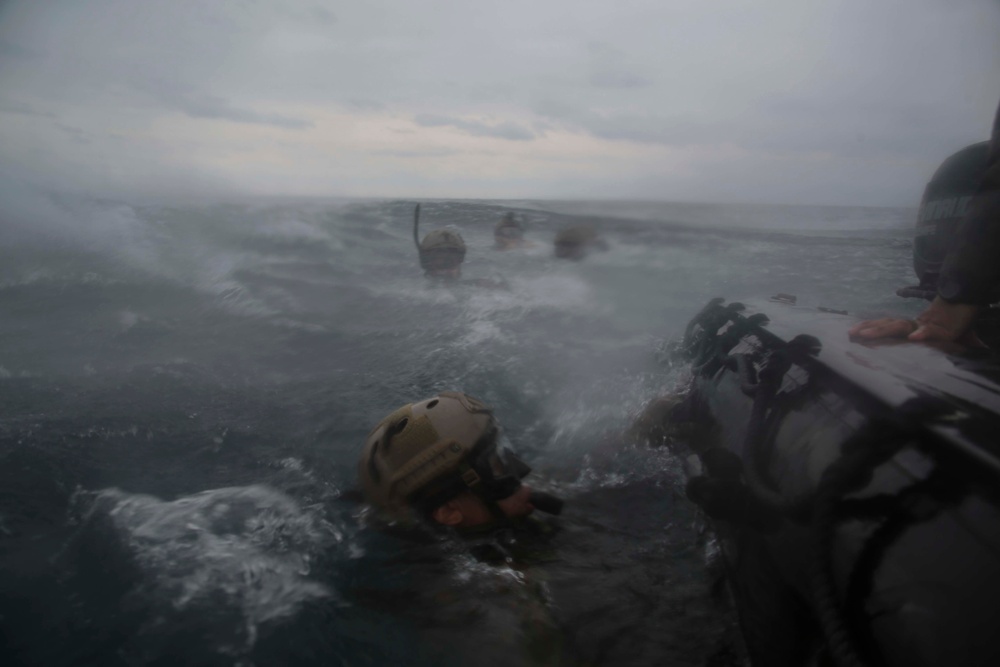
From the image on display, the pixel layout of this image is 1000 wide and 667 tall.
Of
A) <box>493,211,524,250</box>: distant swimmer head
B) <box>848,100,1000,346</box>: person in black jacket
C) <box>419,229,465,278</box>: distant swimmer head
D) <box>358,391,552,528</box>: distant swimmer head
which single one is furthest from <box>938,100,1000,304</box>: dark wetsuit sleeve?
<box>493,211,524,250</box>: distant swimmer head

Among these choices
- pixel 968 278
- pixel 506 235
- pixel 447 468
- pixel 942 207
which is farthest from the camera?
pixel 506 235

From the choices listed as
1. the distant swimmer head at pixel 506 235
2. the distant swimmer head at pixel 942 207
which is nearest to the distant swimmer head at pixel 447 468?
the distant swimmer head at pixel 942 207

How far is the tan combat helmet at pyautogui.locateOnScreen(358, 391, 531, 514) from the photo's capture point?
3080 mm

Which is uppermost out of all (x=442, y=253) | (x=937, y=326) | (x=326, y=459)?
(x=937, y=326)

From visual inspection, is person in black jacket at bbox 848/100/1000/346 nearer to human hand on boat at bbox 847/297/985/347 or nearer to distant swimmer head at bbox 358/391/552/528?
human hand on boat at bbox 847/297/985/347

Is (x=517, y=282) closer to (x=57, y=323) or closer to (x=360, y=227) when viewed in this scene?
(x=57, y=323)

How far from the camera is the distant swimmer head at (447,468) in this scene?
10.1ft

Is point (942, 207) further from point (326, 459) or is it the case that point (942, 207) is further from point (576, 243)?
point (576, 243)

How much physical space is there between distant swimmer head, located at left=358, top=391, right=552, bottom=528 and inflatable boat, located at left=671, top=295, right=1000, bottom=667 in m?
1.12

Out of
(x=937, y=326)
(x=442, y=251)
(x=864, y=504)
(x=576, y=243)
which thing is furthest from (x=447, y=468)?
(x=576, y=243)

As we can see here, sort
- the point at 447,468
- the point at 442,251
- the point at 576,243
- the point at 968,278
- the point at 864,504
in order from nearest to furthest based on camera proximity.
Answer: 1. the point at 864,504
2. the point at 968,278
3. the point at 447,468
4. the point at 442,251
5. the point at 576,243

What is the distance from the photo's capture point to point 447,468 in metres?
3.06

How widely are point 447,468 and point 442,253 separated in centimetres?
884

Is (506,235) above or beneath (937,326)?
above
